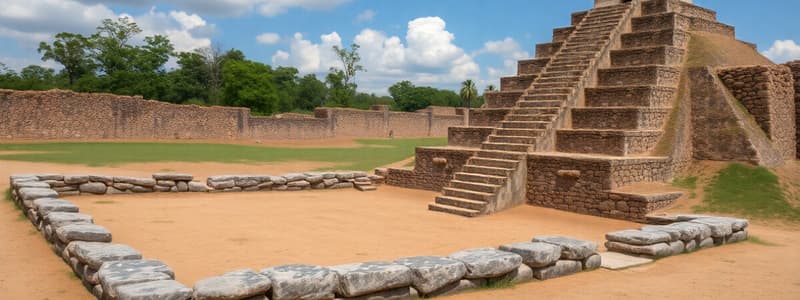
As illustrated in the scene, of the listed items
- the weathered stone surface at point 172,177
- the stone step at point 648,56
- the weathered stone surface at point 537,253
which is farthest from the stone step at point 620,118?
the weathered stone surface at point 172,177


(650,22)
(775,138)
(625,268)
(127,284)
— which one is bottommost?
(625,268)

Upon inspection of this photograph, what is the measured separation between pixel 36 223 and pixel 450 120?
39646mm

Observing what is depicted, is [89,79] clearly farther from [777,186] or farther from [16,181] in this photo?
[777,186]

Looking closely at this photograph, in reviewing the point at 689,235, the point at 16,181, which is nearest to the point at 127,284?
the point at 689,235

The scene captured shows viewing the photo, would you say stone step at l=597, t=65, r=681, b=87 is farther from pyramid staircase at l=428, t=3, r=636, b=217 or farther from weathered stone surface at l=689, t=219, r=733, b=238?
weathered stone surface at l=689, t=219, r=733, b=238

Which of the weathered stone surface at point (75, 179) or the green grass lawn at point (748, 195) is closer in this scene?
the green grass lawn at point (748, 195)

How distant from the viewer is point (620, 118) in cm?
1261

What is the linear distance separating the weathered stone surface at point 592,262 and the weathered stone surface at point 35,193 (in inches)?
310

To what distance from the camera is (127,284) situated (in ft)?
13.9

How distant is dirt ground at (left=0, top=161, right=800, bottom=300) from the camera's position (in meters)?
5.57

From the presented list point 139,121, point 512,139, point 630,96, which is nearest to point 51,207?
point 512,139

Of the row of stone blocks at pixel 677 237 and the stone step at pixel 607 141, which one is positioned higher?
the stone step at pixel 607 141

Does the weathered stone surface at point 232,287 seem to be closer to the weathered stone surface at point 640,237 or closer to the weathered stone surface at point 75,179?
the weathered stone surface at point 640,237

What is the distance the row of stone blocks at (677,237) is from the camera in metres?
6.99
